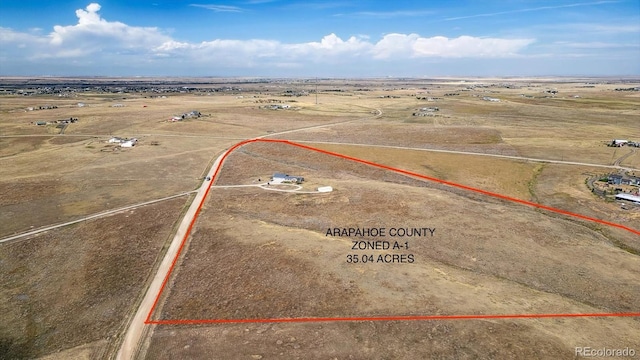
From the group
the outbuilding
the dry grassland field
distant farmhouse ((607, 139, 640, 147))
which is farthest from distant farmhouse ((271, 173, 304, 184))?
distant farmhouse ((607, 139, 640, 147))

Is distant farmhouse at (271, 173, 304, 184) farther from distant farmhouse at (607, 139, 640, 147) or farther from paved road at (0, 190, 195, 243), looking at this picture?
distant farmhouse at (607, 139, 640, 147)

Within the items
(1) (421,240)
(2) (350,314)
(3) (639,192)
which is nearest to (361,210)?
(1) (421,240)

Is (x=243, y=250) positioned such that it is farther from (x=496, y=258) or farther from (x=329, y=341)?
(x=496, y=258)

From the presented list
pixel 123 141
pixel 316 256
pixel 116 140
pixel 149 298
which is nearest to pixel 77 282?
pixel 149 298

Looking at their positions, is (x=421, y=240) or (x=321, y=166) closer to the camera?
(x=421, y=240)

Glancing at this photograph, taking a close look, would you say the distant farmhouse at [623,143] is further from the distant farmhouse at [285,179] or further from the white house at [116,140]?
the white house at [116,140]

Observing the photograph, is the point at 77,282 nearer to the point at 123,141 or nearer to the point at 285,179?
the point at 285,179

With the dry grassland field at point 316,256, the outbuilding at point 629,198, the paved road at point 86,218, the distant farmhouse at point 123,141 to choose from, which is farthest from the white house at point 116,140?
the outbuilding at point 629,198

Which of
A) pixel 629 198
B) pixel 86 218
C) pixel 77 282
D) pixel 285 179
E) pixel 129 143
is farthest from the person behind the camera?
pixel 129 143
